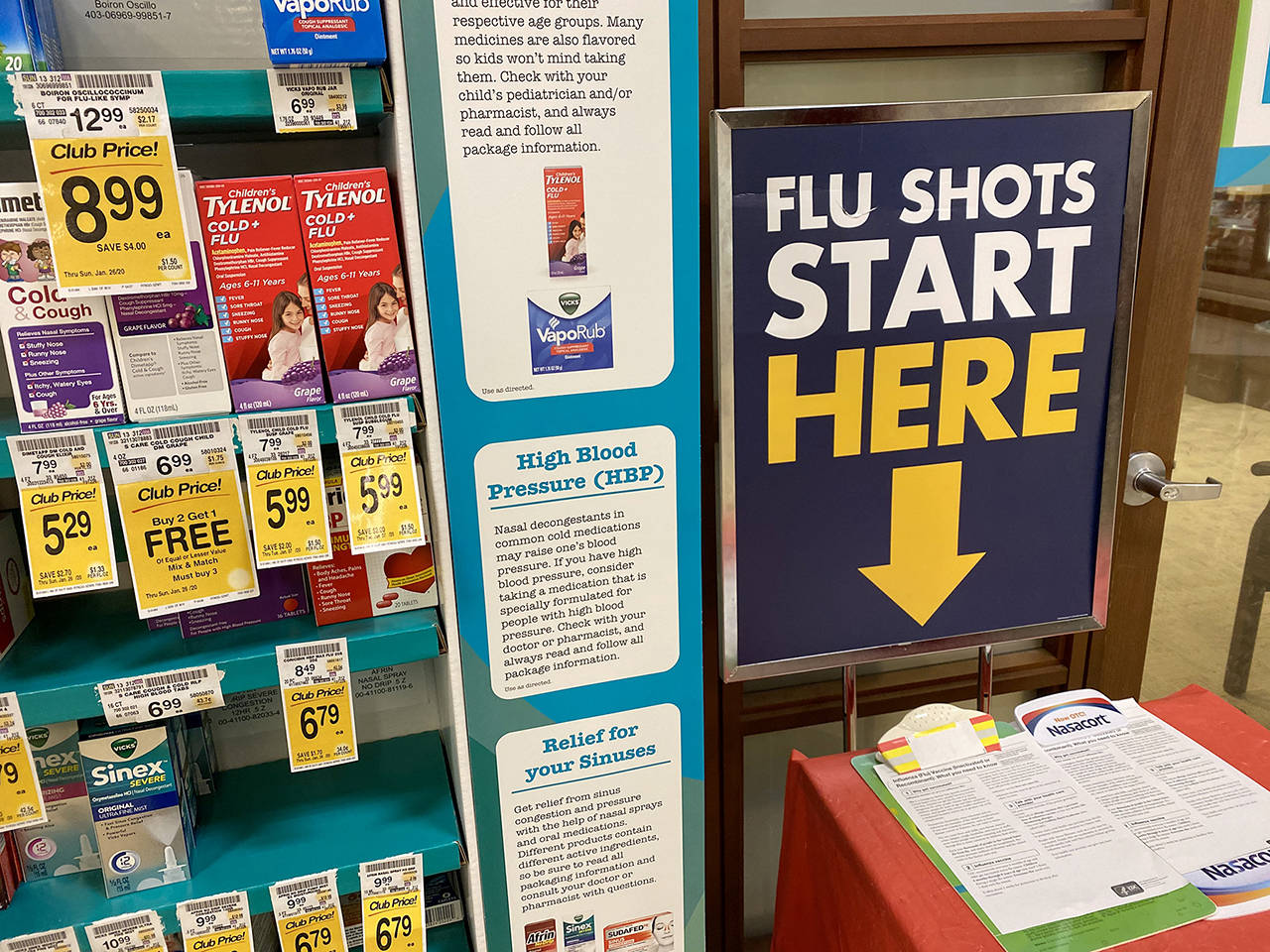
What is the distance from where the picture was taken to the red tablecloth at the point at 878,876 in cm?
121

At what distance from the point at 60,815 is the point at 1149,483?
84.6 inches

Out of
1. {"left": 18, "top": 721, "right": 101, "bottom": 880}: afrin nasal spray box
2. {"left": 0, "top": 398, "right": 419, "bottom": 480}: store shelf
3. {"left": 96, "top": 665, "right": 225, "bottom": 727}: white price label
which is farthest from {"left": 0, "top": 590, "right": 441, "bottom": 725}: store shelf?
{"left": 0, "top": 398, "right": 419, "bottom": 480}: store shelf

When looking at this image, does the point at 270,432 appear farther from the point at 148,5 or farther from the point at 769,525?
the point at 769,525

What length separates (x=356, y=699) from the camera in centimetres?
167

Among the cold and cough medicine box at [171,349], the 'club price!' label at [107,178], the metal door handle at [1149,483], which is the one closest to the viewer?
the 'club price!' label at [107,178]

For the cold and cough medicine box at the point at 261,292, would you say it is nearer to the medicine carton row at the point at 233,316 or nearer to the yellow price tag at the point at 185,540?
the medicine carton row at the point at 233,316

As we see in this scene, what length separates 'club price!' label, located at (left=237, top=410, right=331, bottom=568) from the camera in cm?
118

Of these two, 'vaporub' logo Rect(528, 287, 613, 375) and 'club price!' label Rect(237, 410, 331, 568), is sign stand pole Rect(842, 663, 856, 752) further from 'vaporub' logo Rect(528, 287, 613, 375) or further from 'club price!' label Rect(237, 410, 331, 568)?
'club price!' label Rect(237, 410, 331, 568)

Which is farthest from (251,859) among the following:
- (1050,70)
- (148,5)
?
(1050,70)

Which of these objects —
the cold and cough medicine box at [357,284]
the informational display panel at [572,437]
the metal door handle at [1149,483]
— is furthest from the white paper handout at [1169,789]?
the cold and cough medicine box at [357,284]

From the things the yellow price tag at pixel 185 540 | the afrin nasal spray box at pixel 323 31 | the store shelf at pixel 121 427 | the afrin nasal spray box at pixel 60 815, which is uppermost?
the afrin nasal spray box at pixel 323 31

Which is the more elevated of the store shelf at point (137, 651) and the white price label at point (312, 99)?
the white price label at point (312, 99)

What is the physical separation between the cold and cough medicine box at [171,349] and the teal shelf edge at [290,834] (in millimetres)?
681

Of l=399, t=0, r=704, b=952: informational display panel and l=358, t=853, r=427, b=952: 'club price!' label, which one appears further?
l=358, t=853, r=427, b=952: 'club price!' label
